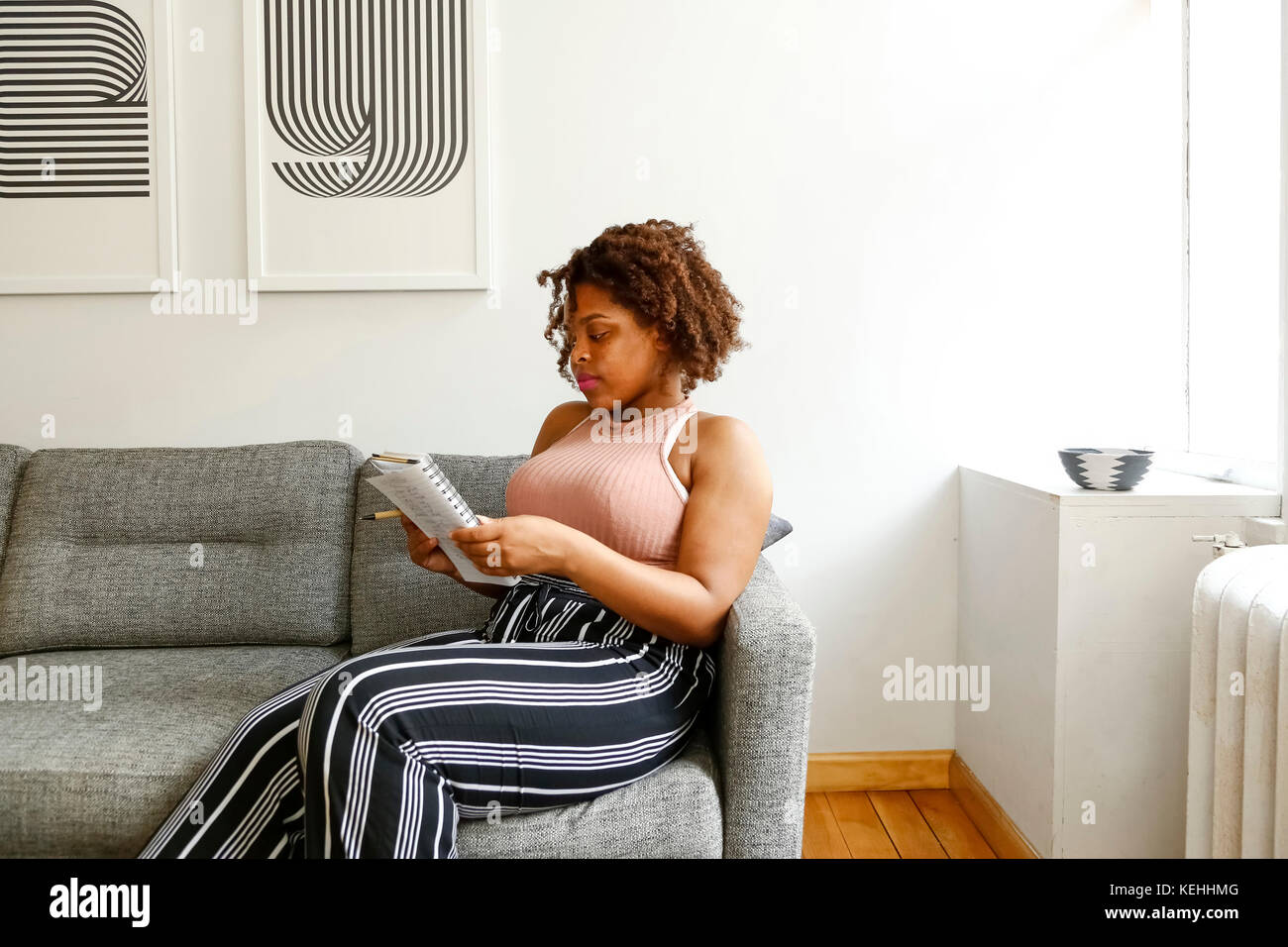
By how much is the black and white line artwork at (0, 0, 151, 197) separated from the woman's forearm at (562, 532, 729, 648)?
1.62 m

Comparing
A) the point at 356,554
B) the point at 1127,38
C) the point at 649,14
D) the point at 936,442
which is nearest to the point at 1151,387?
Answer: the point at 936,442

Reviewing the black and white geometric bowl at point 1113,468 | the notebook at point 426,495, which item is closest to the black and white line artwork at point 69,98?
the notebook at point 426,495

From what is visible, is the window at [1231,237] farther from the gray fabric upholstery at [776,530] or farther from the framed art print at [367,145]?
the framed art print at [367,145]

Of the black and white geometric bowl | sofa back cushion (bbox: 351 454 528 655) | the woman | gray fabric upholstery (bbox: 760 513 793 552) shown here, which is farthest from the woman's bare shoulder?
the black and white geometric bowl

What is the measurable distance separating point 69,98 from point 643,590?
6.18ft

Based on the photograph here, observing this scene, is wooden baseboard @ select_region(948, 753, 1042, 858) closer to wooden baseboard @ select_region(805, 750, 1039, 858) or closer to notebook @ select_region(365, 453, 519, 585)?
wooden baseboard @ select_region(805, 750, 1039, 858)

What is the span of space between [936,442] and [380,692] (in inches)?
61.3

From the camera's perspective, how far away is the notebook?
130cm

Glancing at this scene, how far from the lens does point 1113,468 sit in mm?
1753

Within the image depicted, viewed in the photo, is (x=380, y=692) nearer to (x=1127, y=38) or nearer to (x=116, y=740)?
(x=116, y=740)

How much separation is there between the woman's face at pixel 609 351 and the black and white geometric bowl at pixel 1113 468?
32.3 inches

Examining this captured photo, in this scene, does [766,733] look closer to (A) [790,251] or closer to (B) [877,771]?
(B) [877,771]

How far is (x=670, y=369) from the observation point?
1628 mm

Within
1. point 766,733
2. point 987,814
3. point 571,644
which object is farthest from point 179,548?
point 987,814
